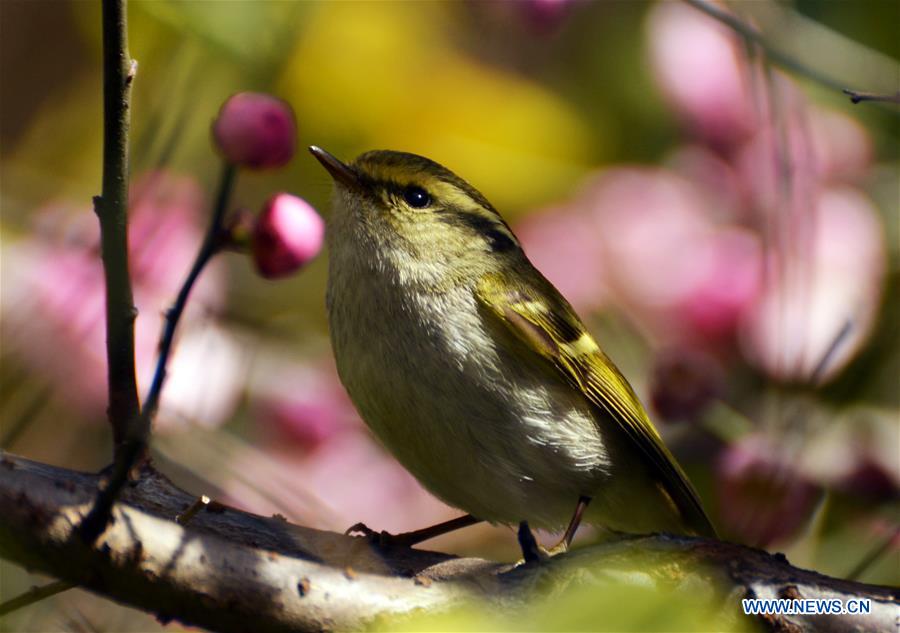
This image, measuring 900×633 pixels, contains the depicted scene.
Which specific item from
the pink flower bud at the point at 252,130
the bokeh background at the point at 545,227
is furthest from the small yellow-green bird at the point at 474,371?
the pink flower bud at the point at 252,130

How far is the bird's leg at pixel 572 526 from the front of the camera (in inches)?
88.4

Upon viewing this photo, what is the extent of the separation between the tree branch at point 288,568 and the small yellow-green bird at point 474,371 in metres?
0.27

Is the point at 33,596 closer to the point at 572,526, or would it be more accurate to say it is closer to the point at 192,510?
the point at 192,510

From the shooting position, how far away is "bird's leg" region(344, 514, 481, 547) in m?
2.09

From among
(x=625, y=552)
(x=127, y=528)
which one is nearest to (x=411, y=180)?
(x=625, y=552)

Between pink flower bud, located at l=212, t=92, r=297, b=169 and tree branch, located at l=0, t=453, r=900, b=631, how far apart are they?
21.5 inches

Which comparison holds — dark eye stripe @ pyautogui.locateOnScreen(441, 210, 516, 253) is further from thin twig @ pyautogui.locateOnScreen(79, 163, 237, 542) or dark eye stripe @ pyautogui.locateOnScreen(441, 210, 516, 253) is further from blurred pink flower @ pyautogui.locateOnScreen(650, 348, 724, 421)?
thin twig @ pyautogui.locateOnScreen(79, 163, 237, 542)

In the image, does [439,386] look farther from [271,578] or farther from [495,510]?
[271,578]

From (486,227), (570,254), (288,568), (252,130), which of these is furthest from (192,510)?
(570,254)

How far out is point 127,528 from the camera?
151cm

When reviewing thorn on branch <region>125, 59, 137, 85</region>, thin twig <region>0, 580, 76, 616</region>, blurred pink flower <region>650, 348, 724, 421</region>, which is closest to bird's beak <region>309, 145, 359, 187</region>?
blurred pink flower <region>650, 348, 724, 421</region>

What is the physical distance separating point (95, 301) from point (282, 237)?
3.08 ft

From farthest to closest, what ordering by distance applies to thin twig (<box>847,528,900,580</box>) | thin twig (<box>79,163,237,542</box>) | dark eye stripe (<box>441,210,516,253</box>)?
dark eye stripe (<box>441,210,516,253</box>) < thin twig (<box>847,528,900,580</box>) < thin twig (<box>79,163,237,542</box>)

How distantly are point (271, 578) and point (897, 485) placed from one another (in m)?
1.61
